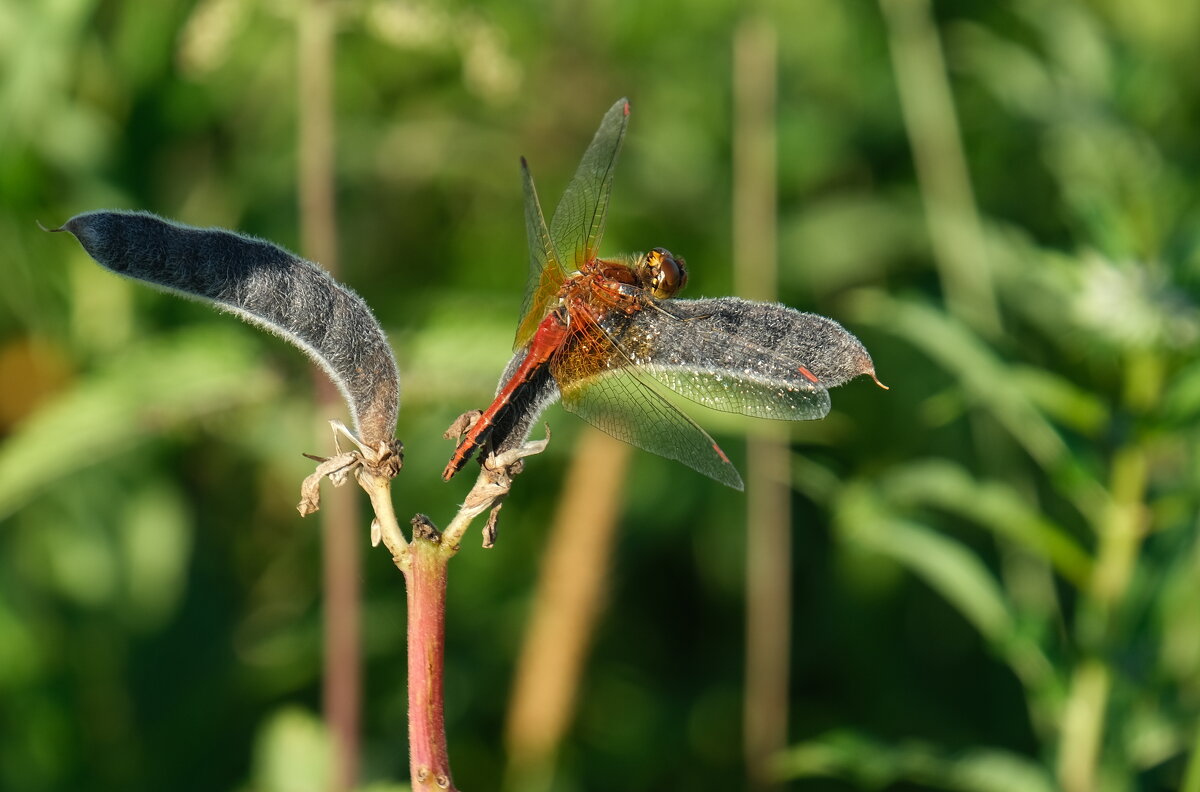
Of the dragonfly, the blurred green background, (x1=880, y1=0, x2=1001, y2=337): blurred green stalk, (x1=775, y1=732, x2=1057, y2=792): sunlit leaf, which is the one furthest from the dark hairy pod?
(x1=880, y1=0, x2=1001, y2=337): blurred green stalk

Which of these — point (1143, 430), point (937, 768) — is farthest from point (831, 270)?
point (937, 768)

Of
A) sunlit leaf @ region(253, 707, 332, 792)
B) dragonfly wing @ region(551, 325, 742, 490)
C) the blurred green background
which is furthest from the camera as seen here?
the blurred green background

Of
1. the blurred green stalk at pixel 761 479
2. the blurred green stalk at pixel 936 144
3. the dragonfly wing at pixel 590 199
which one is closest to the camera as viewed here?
the dragonfly wing at pixel 590 199

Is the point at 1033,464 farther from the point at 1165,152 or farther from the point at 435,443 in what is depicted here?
the point at 435,443

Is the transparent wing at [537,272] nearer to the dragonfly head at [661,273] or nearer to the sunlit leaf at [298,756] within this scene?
the dragonfly head at [661,273]

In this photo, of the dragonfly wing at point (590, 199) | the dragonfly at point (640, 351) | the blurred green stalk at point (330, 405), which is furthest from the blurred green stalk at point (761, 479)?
the dragonfly at point (640, 351)

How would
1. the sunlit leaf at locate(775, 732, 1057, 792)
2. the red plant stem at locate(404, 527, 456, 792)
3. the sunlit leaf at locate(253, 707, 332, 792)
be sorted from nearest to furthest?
the red plant stem at locate(404, 527, 456, 792), the sunlit leaf at locate(775, 732, 1057, 792), the sunlit leaf at locate(253, 707, 332, 792)

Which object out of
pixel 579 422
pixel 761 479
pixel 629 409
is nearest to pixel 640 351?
pixel 629 409

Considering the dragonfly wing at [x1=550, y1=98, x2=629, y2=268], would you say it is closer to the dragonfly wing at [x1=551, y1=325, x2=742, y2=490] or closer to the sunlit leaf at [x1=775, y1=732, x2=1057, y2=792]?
the dragonfly wing at [x1=551, y1=325, x2=742, y2=490]
